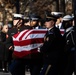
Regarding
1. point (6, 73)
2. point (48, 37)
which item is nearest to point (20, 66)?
point (48, 37)

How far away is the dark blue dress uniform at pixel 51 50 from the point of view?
1042 cm

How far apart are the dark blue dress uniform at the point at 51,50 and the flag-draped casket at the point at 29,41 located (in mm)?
1186

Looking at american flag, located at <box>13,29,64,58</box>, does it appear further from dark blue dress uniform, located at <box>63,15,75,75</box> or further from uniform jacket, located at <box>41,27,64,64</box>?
uniform jacket, located at <box>41,27,64,64</box>

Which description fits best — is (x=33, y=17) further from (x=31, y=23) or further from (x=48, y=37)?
(x=48, y=37)

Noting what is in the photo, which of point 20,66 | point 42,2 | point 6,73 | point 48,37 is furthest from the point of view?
point 42,2

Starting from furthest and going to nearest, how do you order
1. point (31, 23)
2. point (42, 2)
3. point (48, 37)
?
1. point (42, 2)
2. point (31, 23)
3. point (48, 37)

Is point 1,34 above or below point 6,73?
above

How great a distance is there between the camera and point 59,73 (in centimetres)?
1119

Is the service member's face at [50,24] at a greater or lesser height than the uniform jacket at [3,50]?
greater

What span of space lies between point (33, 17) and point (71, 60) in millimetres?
3075

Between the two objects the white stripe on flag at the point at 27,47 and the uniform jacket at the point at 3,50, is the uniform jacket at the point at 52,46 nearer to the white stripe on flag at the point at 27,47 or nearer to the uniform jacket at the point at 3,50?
the white stripe on flag at the point at 27,47

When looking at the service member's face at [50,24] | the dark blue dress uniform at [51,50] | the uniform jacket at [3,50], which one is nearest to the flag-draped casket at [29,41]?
the service member's face at [50,24]

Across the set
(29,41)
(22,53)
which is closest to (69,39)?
(29,41)

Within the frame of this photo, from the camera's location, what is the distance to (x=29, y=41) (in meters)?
11.7
